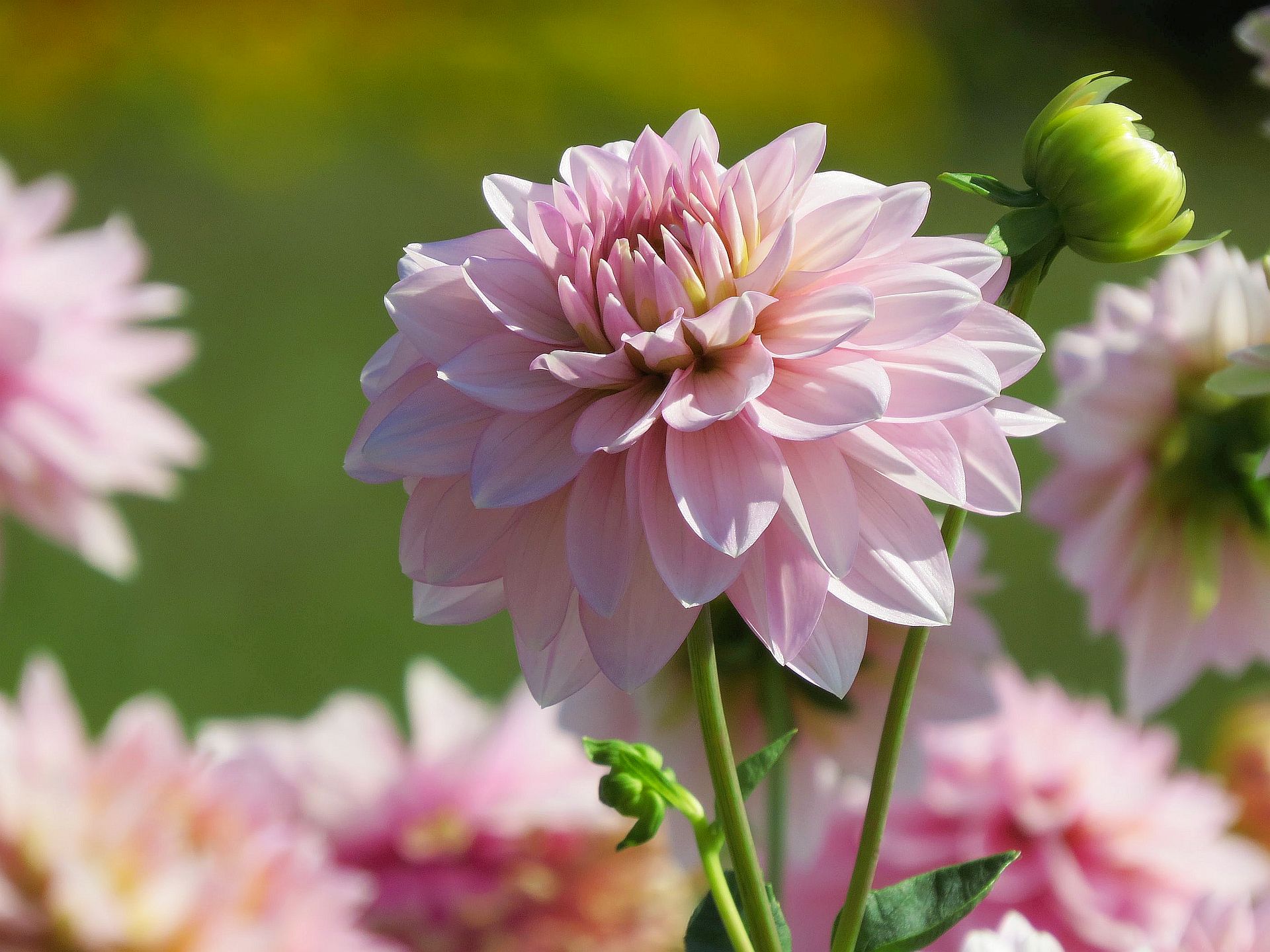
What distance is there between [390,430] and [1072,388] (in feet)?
0.85

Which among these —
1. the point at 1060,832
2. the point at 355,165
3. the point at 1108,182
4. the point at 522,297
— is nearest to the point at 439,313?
the point at 522,297

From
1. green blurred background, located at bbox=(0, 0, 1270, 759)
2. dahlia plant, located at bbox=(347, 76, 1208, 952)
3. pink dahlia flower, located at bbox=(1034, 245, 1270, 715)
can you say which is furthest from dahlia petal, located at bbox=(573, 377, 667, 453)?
green blurred background, located at bbox=(0, 0, 1270, 759)

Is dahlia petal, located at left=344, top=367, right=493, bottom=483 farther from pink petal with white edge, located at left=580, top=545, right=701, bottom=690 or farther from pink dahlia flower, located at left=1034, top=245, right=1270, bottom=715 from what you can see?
pink dahlia flower, located at left=1034, top=245, right=1270, bottom=715

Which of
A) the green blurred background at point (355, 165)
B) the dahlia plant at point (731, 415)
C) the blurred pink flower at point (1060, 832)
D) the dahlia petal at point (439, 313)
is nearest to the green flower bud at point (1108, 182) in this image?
the dahlia plant at point (731, 415)

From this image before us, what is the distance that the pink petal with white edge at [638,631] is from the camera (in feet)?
0.68

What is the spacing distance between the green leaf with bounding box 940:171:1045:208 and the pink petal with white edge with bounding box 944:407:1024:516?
0.12 feet

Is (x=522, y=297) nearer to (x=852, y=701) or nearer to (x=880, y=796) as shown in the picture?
(x=880, y=796)

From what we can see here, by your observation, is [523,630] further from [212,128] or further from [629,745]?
[212,128]

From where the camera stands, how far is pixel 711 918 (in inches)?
9.4

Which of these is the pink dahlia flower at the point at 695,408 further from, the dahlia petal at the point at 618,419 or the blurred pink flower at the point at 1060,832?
the blurred pink flower at the point at 1060,832

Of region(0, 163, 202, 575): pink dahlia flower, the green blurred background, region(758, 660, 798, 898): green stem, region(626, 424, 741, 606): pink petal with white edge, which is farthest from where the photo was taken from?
the green blurred background

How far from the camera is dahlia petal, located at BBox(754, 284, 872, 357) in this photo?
210 millimetres

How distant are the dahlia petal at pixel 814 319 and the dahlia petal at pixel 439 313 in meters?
0.05

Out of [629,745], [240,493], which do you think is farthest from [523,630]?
[240,493]
